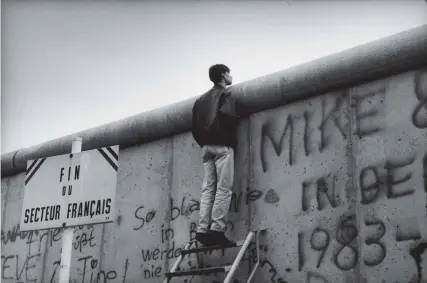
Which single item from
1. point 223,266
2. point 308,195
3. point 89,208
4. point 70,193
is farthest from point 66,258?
point 308,195

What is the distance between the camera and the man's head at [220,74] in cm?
694

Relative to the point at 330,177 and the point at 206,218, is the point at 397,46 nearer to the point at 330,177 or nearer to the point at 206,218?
the point at 330,177

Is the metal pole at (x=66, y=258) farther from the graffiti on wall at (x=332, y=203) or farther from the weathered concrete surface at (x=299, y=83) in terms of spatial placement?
the weathered concrete surface at (x=299, y=83)

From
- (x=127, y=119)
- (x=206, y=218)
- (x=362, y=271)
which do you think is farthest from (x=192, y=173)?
(x=362, y=271)

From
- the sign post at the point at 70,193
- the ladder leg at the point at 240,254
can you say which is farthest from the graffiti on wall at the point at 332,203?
the sign post at the point at 70,193

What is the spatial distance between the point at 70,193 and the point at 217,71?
2630 mm

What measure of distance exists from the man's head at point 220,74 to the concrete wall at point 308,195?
52cm

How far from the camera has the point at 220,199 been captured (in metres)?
6.46

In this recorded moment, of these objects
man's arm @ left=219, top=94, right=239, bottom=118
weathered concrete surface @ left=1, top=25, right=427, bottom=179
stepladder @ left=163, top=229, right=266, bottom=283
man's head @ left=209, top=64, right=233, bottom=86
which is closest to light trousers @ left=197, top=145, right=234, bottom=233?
stepladder @ left=163, top=229, right=266, bottom=283

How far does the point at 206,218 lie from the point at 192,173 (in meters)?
0.90

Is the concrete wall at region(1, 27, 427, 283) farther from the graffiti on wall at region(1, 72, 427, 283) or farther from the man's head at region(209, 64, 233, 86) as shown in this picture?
the man's head at region(209, 64, 233, 86)

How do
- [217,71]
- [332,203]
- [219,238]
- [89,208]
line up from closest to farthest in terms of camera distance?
[89,208] → [332,203] → [219,238] → [217,71]

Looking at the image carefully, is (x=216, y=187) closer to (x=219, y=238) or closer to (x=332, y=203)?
(x=219, y=238)

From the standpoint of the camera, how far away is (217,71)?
6949mm
